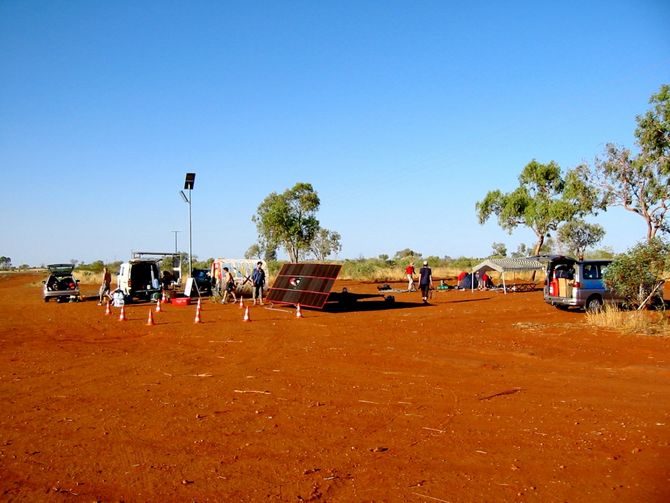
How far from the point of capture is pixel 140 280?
2641 centimetres

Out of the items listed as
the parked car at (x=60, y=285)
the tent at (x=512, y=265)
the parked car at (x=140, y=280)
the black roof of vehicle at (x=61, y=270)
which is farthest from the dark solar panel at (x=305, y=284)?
the black roof of vehicle at (x=61, y=270)

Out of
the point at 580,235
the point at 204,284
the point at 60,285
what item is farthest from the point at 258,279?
the point at 580,235

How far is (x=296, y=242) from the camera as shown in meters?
46.0

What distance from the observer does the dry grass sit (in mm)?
14203

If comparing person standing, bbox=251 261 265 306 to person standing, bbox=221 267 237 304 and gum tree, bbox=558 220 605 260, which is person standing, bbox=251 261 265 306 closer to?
person standing, bbox=221 267 237 304

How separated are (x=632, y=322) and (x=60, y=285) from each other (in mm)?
25496

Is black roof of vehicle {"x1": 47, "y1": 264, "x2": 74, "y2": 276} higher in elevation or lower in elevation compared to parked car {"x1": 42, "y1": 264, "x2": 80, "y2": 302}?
higher

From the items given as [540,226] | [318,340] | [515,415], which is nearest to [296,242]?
[540,226]

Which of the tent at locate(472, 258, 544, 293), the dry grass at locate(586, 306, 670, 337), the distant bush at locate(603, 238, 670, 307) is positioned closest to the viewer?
the dry grass at locate(586, 306, 670, 337)

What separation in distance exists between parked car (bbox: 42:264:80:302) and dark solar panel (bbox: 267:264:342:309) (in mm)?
11775

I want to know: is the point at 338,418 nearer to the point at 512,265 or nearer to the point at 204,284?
the point at 204,284

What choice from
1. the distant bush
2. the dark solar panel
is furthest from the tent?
the distant bush

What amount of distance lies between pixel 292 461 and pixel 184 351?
743 cm

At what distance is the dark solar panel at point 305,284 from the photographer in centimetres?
2056
